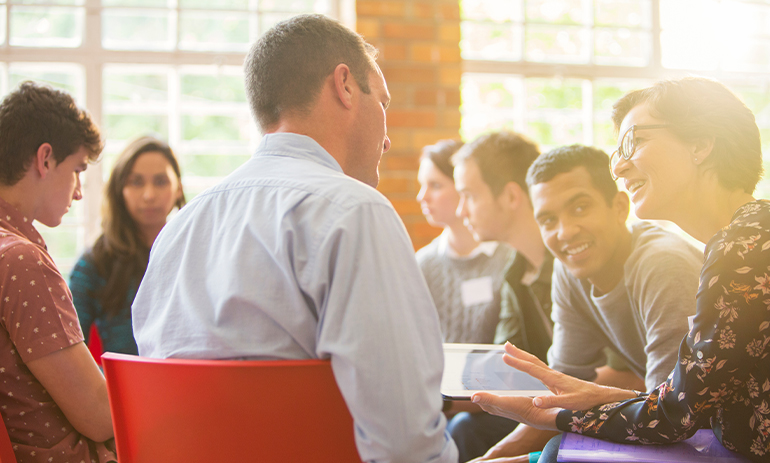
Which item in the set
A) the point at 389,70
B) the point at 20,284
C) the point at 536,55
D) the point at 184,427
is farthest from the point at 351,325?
the point at 536,55

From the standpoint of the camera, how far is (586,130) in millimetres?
3570

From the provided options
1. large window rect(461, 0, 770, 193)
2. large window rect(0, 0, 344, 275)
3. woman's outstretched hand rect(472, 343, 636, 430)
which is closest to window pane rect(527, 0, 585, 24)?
large window rect(461, 0, 770, 193)

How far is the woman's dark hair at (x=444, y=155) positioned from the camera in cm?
276

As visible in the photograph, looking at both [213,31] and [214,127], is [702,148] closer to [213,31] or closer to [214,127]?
[214,127]

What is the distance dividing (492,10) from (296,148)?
2.79 metres

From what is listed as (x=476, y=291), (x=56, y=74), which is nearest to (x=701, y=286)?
(x=476, y=291)

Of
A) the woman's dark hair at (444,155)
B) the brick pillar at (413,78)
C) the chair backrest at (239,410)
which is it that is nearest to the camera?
the chair backrest at (239,410)

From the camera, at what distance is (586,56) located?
3551mm

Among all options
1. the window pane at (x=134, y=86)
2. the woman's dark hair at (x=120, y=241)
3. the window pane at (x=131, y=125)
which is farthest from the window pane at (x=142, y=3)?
the woman's dark hair at (x=120, y=241)

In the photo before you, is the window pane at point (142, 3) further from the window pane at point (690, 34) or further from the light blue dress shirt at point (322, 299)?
the window pane at point (690, 34)

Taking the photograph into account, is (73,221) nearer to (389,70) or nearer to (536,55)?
(389,70)

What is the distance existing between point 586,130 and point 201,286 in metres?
3.15

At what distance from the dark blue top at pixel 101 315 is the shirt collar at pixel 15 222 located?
0.96 m

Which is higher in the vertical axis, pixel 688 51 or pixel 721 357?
pixel 688 51
